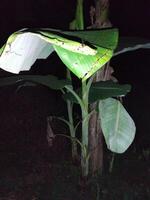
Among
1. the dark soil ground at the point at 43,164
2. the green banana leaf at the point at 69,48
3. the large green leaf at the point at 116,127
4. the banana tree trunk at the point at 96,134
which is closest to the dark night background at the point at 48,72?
the dark soil ground at the point at 43,164

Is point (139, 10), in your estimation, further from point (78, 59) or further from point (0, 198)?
point (78, 59)

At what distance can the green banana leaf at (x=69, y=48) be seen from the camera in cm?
79

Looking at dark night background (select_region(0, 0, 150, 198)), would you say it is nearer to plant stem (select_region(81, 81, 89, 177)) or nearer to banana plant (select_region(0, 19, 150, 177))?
plant stem (select_region(81, 81, 89, 177))

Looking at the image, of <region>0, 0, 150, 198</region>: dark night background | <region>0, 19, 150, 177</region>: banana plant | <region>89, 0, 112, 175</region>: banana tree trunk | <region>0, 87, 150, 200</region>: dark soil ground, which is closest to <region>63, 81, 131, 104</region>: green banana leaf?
<region>0, 19, 150, 177</region>: banana plant

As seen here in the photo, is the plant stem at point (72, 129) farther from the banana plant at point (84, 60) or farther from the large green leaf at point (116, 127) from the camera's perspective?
the large green leaf at point (116, 127)

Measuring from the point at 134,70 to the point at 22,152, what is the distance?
788 mm

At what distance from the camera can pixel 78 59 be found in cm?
80

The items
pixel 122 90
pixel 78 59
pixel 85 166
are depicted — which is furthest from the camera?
pixel 85 166

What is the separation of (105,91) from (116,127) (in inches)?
5.8

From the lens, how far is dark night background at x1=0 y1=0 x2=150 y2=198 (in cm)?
233

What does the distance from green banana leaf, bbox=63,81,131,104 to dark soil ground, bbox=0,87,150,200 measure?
42cm

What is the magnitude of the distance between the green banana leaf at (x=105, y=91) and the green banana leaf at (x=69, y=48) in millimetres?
483

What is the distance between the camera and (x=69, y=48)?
0.78 metres

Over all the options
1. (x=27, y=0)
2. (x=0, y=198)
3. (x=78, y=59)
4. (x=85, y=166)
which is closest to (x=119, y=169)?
(x=85, y=166)
